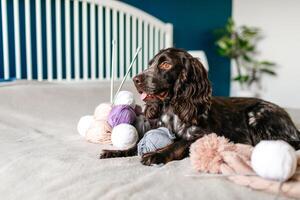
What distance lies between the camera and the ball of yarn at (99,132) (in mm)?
1339

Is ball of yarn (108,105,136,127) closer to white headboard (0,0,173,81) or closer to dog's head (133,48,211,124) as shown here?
dog's head (133,48,211,124)

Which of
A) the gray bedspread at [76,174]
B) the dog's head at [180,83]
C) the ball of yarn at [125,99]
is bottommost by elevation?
the gray bedspread at [76,174]

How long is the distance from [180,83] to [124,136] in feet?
0.84

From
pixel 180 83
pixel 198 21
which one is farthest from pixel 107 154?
pixel 198 21

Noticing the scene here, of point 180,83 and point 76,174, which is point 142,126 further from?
point 76,174

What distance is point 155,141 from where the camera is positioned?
3.72ft

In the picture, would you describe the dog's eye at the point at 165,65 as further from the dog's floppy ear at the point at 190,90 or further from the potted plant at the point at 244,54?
the potted plant at the point at 244,54

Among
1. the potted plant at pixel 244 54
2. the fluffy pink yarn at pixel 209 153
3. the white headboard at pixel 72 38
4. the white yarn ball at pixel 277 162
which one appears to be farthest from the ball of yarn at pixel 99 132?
the potted plant at pixel 244 54

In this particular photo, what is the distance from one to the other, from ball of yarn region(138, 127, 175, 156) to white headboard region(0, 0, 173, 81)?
4.47 feet

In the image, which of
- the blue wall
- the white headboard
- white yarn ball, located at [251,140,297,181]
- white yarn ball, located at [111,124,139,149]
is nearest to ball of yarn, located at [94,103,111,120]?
white yarn ball, located at [111,124,139,149]

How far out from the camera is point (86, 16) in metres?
2.49

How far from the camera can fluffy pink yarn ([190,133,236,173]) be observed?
96 centimetres

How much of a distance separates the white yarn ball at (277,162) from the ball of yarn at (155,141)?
1.17 ft

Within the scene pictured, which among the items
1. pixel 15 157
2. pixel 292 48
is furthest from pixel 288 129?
pixel 292 48
